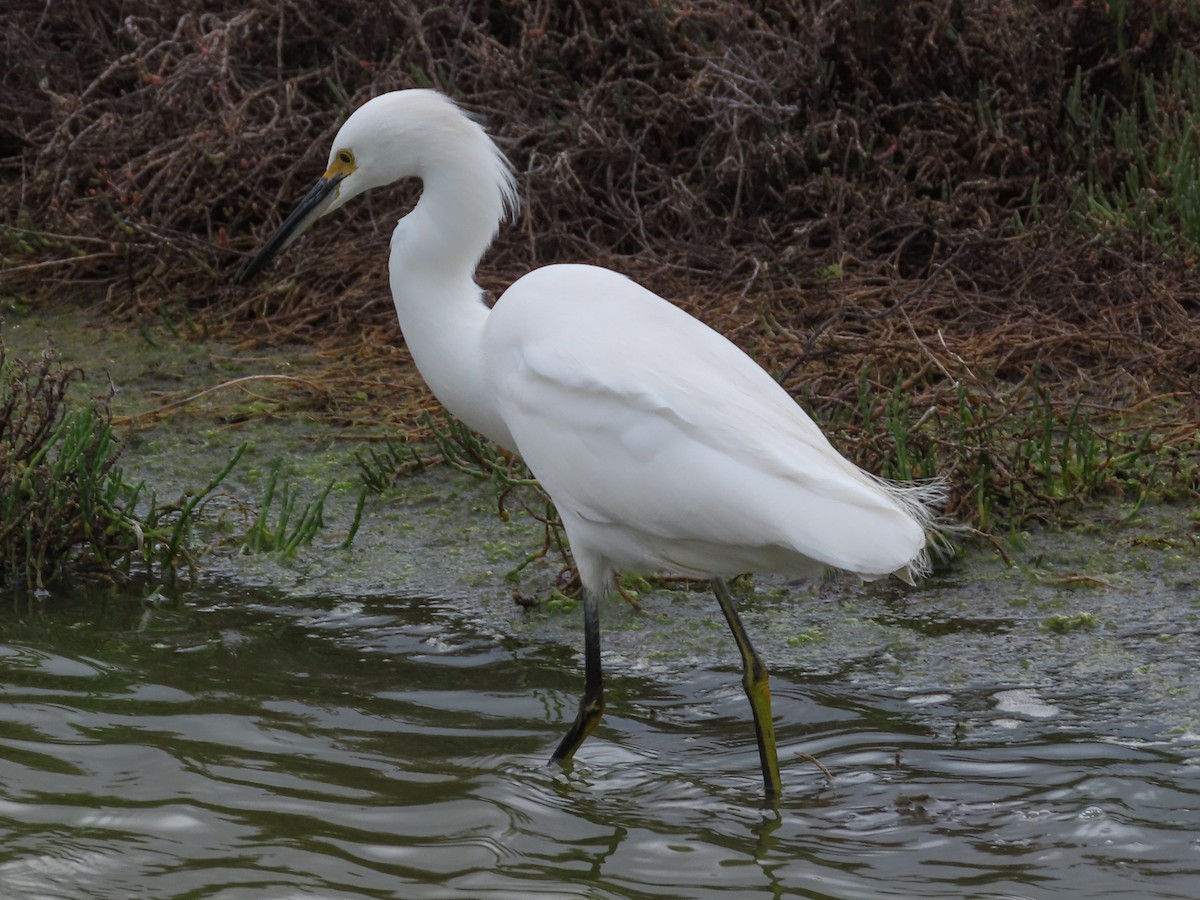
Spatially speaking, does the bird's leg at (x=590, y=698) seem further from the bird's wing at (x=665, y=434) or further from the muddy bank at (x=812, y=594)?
the muddy bank at (x=812, y=594)

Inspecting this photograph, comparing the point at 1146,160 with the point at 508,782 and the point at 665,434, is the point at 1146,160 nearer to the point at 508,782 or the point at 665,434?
the point at 665,434

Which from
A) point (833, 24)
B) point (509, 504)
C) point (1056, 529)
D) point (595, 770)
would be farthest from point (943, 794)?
point (833, 24)

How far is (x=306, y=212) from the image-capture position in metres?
4.12

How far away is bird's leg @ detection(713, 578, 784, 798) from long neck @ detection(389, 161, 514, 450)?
2.52 ft

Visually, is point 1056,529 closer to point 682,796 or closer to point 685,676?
point 685,676

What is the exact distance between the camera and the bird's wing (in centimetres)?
313

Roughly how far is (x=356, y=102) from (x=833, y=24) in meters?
2.22

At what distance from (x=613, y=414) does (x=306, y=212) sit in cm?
130

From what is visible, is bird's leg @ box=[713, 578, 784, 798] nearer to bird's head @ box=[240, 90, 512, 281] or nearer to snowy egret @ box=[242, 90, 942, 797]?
snowy egret @ box=[242, 90, 942, 797]

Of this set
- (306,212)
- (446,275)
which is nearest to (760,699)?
(446,275)

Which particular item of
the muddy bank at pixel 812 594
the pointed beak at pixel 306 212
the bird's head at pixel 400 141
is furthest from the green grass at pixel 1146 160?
the pointed beak at pixel 306 212

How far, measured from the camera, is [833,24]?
6.85m

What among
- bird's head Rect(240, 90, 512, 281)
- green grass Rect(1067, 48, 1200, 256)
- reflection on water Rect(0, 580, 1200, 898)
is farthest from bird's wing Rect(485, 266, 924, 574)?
green grass Rect(1067, 48, 1200, 256)

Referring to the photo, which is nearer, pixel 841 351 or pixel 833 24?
pixel 841 351
